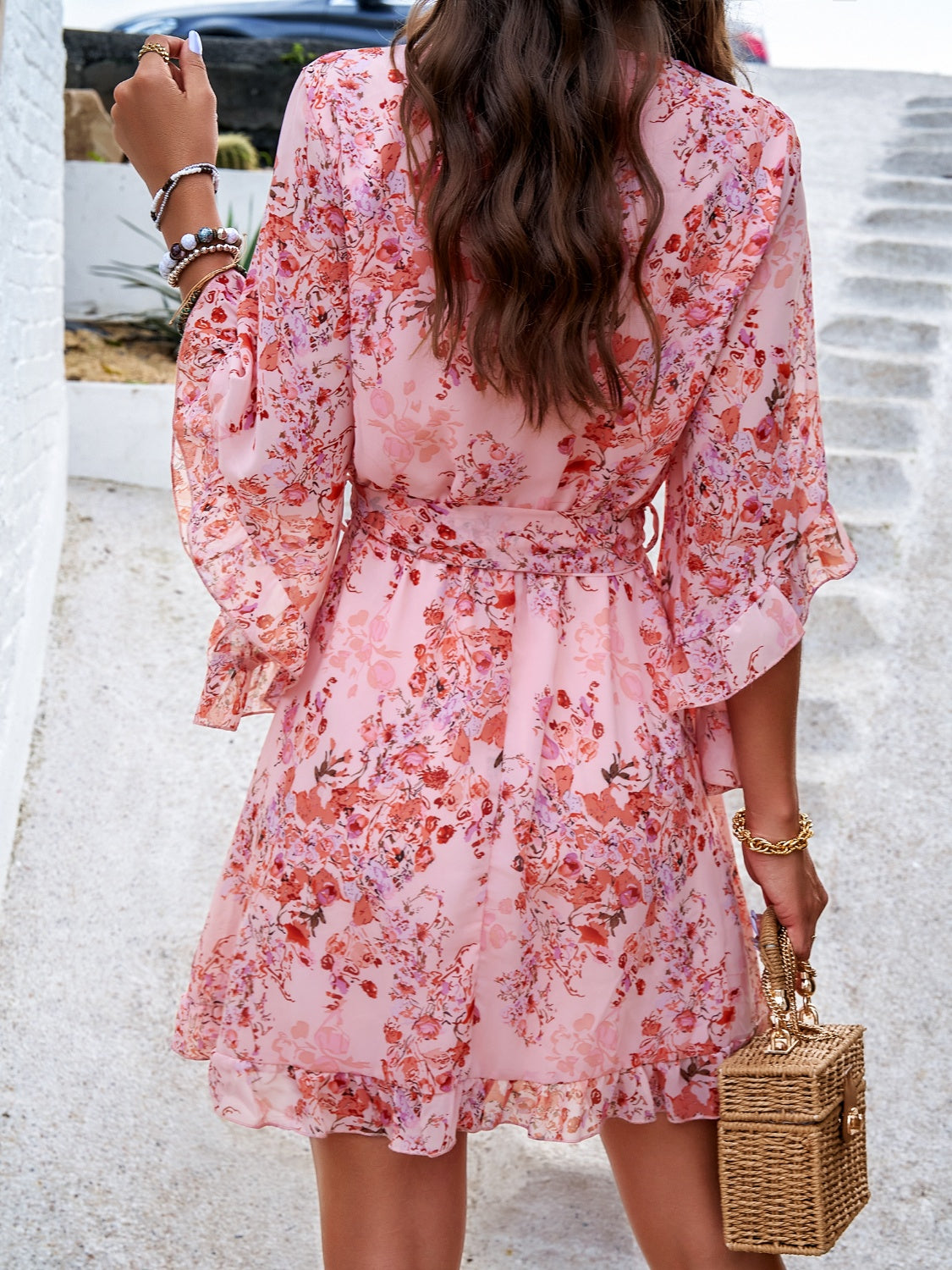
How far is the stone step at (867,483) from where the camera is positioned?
4.15 m

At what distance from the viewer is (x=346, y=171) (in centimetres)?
112

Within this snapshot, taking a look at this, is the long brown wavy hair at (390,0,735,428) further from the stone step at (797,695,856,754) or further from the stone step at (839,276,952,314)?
the stone step at (839,276,952,314)

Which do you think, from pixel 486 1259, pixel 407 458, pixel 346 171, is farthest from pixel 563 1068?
pixel 486 1259

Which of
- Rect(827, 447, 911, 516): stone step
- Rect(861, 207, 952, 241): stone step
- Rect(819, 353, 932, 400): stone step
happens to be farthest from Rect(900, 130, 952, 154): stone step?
Rect(827, 447, 911, 516): stone step

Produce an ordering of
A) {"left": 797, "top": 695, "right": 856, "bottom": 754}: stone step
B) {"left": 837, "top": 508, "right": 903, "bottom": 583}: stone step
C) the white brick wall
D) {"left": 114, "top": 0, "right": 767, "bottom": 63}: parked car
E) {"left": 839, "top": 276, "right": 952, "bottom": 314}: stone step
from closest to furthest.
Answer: the white brick wall → {"left": 797, "top": 695, "right": 856, "bottom": 754}: stone step → {"left": 837, "top": 508, "right": 903, "bottom": 583}: stone step → {"left": 839, "top": 276, "right": 952, "bottom": 314}: stone step → {"left": 114, "top": 0, "right": 767, "bottom": 63}: parked car

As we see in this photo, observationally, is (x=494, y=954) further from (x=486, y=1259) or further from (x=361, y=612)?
(x=486, y=1259)

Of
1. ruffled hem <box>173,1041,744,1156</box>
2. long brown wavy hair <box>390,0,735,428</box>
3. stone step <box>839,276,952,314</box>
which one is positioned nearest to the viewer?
long brown wavy hair <box>390,0,735,428</box>

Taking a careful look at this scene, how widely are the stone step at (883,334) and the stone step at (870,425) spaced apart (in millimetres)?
390

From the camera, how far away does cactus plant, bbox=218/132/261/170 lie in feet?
19.4

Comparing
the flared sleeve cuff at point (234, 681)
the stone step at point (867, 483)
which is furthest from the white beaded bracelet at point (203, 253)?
the stone step at point (867, 483)

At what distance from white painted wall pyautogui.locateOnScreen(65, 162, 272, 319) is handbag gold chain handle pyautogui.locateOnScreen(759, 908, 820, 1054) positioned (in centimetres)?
463

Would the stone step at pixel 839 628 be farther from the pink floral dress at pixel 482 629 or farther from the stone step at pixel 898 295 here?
the pink floral dress at pixel 482 629

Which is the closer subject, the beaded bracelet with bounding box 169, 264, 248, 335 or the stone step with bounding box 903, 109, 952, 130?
the beaded bracelet with bounding box 169, 264, 248, 335

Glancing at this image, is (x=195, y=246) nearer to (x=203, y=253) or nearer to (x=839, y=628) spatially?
(x=203, y=253)
